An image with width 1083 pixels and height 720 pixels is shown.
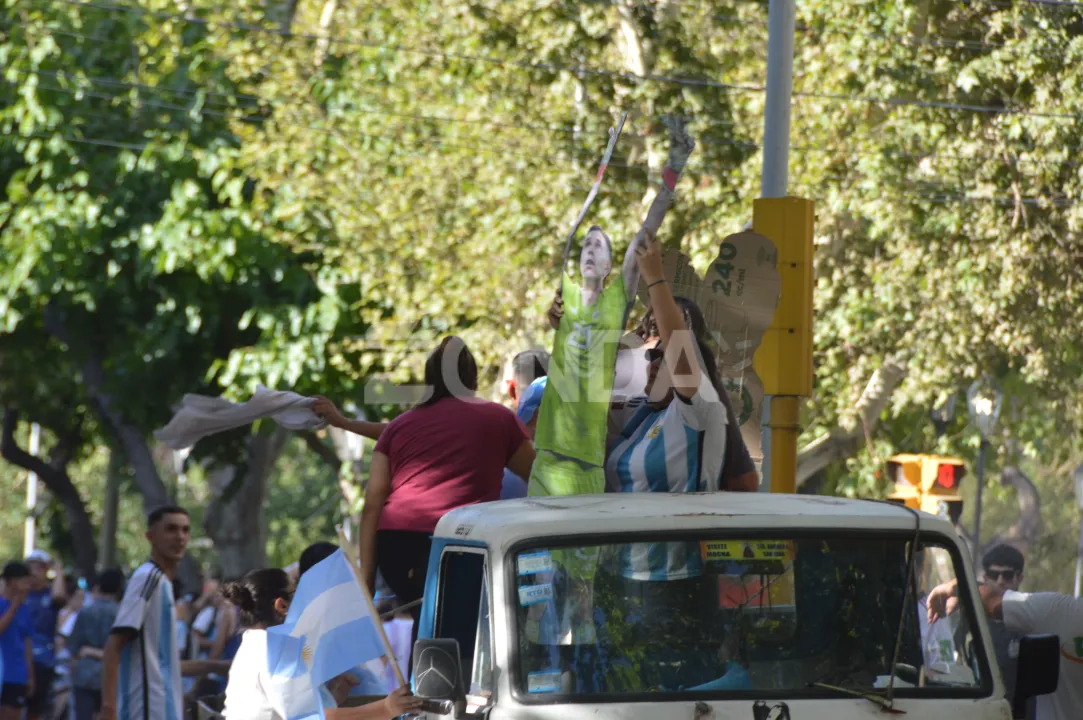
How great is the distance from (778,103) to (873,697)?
5.19 meters

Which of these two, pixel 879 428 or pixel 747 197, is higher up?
pixel 747 197

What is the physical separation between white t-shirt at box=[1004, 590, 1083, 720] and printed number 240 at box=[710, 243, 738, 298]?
6.22 feet

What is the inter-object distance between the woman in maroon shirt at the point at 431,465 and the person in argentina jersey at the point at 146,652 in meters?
1.58

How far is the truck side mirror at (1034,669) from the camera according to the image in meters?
4.82

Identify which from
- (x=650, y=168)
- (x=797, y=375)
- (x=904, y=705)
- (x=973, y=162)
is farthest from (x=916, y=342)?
(x=904, y=705)

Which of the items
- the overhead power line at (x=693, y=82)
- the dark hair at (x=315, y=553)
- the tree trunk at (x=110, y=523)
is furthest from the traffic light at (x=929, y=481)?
the tree trunk at (x=110, y=523)

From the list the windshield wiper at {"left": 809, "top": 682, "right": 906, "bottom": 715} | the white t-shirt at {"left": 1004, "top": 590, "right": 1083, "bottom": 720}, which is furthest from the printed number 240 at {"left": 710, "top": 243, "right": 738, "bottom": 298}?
the windshield wiper at {"left": 809, "top": 682, "right": 906, "bottom": 715}

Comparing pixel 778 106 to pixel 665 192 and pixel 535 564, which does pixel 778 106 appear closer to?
pixel 665 192

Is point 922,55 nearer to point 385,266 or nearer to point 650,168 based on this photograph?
point 650,168

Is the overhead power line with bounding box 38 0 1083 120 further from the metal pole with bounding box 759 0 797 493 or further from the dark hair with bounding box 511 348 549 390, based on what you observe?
the dark hair with bounding box 511 348 549 390

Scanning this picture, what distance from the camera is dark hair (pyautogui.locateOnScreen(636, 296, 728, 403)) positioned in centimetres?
579

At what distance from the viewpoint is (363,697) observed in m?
5.99

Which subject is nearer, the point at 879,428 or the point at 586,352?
the point at 586,352

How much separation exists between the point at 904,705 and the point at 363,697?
214 centimetres
